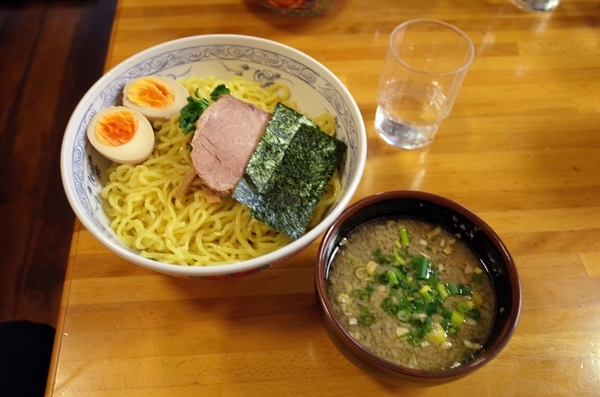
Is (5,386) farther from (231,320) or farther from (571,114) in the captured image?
(571,114)

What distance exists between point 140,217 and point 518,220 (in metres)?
1.23

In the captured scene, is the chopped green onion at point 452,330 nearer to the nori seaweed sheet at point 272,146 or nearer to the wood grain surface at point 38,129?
the nori seaweed sheet at point 272,146

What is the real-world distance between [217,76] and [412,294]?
1050 mm

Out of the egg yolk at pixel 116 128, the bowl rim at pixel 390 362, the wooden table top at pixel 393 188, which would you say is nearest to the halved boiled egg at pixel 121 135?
the egg yolk at pixel 116 128

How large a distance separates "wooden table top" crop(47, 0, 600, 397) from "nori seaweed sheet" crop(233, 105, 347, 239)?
0.18 m

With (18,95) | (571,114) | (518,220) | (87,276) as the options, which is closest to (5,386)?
(87,276)

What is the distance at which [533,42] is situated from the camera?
2.04 m

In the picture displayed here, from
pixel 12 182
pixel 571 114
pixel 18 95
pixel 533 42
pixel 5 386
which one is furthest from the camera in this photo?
pixel 18 95

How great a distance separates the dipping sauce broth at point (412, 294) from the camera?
3.73 feet

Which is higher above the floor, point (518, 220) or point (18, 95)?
point (518, 220)

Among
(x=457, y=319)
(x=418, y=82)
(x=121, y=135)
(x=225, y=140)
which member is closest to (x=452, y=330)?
(x=457, y=319)

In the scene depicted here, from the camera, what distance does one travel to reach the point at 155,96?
1509 millimetres

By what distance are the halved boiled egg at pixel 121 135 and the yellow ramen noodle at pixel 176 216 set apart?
0.04m

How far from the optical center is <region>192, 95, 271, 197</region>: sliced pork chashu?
1364 millimetres
